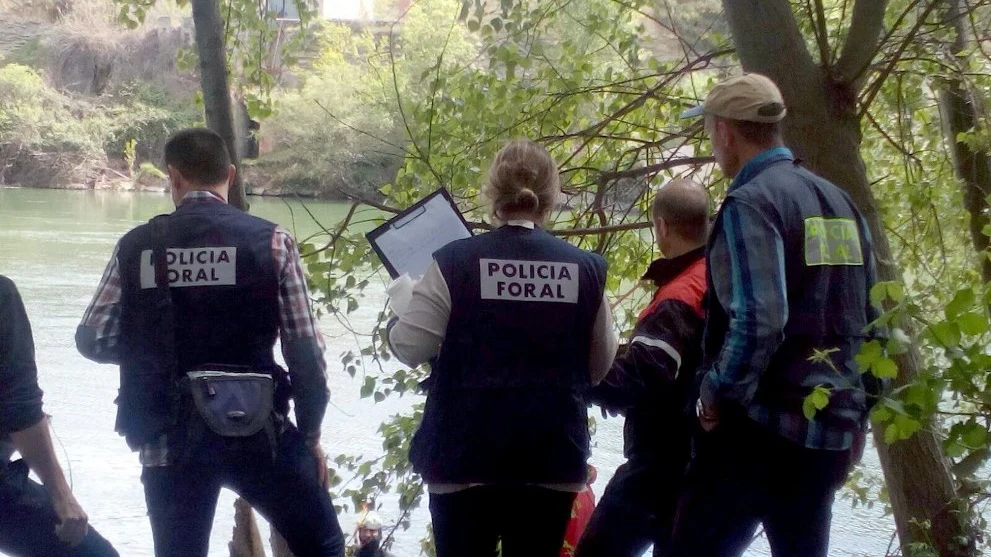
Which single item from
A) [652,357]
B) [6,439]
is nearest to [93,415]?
[6,439]

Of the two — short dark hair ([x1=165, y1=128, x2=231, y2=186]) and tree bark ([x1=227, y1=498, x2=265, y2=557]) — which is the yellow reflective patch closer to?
short dark hair ([x1=165, y1=128, x2=231, y2=186])

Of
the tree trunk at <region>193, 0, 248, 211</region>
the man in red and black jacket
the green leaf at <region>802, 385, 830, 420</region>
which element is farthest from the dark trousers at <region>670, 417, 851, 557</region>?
the tree trunk at <region>193, 0, 248, 211</region>

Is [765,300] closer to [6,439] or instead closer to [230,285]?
[230,285]

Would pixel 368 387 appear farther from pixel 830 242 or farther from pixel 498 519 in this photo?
pixel 830 242

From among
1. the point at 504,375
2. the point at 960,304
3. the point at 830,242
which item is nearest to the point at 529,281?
the point at 504,375

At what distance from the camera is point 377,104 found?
15.4 ft

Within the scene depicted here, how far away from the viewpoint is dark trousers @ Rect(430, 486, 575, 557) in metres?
2.08

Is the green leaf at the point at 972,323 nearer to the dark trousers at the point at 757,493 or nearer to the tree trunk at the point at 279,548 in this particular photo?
the dark trousers at the point at 757,493

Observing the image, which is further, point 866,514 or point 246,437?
point 866,514

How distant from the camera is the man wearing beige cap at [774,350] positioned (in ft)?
6.34

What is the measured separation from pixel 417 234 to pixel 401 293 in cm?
22

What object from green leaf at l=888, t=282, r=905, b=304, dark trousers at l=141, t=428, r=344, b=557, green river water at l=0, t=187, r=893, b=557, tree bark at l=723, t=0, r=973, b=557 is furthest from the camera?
green river water at l=0, t=187, r=893, b=557

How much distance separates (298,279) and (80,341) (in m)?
0.48

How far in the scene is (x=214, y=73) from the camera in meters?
3.27
